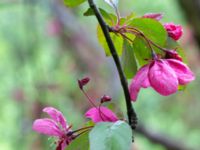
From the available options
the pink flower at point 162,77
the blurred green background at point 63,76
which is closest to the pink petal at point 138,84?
the pink flower at point 162,77

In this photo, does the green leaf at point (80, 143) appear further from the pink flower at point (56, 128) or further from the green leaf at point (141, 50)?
the green leaf at point (141, 50)

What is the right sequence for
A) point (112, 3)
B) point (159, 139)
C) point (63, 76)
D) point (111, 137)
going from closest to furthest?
1. point (111, 137)
2. point (112, 3)
3. point (159, 139)
4. point (63, 76)

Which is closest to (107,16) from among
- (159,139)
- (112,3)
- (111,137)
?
(112,3)

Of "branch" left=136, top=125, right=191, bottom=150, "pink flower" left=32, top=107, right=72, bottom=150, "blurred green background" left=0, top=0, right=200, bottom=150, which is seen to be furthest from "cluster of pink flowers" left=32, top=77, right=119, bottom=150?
"branch" left=136, top=125, right=191, bottom=150

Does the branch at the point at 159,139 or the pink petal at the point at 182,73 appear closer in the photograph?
the pink petal at the point at 182,73

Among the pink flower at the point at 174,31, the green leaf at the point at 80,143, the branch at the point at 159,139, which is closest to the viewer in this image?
the green leaf at the point at 80,143

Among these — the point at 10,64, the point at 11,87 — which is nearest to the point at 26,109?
the point at 11,87

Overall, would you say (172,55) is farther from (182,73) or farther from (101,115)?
(101,115)
